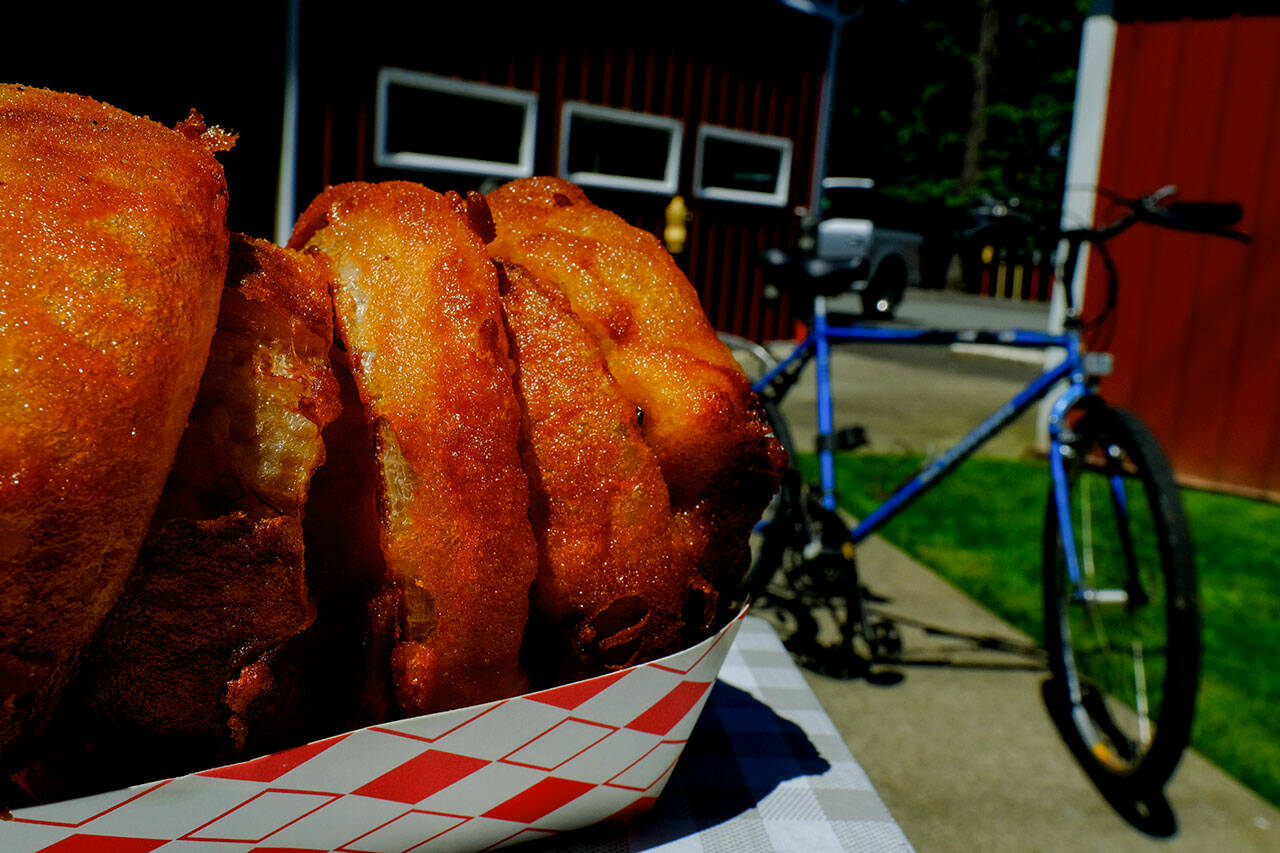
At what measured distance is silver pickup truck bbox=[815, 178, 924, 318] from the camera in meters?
3.82

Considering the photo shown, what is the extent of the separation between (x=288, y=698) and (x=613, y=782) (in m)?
0.28

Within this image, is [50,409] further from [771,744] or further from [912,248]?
[912,248]

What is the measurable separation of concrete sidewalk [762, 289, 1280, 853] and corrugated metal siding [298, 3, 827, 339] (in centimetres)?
325

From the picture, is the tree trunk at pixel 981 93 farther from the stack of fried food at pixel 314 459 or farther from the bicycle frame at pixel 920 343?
the stack of fried food at pixel 314 459

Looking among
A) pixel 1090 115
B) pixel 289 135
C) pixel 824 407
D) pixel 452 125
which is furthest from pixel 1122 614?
pixel 452 125

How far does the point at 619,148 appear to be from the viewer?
9344 mm

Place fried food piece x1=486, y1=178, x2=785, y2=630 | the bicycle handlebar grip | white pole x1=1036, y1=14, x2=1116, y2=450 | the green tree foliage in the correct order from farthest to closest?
the green tree foliage < white pole x1=1036, y1=14, x2=1116, y2=450 < the bicycle handlebar grip < fried food piece x1=486, y1=178, x2=785, y2=630

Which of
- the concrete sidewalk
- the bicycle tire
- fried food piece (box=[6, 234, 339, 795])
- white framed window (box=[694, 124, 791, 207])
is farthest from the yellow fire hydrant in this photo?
fried food piece (box=[6, 234, 339, 795])

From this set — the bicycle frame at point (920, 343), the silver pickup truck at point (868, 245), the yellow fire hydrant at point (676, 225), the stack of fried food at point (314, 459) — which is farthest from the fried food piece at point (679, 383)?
the yellow fire hydrant at point (676, 225)

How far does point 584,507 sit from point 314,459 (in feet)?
0.71

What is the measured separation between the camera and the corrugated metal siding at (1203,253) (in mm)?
6059

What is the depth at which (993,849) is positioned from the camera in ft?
7.93

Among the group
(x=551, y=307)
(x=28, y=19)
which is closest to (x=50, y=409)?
(x=551, y=307)

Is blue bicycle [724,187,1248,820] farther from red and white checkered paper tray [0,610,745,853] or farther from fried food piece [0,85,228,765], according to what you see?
fried food piece [0,85,228,765]
